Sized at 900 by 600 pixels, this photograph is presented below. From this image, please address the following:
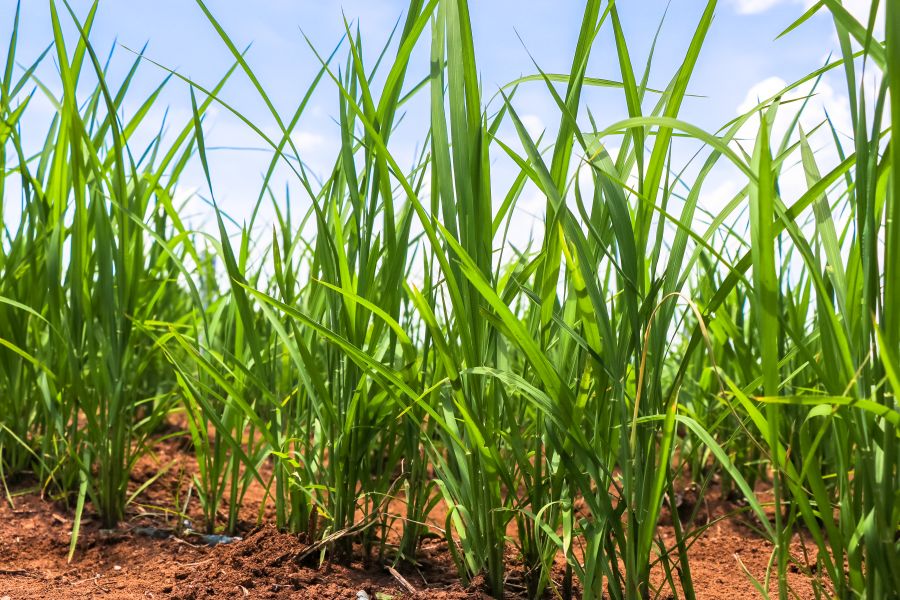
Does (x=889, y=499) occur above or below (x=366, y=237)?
below

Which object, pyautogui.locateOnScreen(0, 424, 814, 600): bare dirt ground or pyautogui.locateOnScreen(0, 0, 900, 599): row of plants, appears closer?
pyautogui.locateOnScreen(0, 0, 900, 599): row of plants

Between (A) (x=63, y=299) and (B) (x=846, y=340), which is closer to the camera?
(B) (x=846, y=340)

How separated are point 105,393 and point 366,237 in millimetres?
722

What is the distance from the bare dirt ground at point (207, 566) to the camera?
1.12 metres

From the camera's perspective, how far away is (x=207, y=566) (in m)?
1.23

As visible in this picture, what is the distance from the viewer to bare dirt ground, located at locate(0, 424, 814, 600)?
1115 mm

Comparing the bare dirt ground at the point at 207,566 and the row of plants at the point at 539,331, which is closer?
the row of plants at the point at 539,331

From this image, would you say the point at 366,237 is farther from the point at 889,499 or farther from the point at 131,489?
the point at 131,489

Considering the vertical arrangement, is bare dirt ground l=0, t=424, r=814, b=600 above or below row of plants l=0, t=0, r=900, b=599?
below

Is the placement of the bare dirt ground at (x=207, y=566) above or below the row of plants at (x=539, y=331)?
below

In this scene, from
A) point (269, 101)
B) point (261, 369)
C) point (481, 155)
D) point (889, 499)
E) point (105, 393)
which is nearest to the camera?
point (889, 499)

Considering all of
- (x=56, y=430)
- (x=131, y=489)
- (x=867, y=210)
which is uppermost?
(x=867, y=210)

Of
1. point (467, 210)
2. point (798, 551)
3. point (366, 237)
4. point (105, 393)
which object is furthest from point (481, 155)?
point (798, 551)

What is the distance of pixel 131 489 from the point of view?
1.83 metres
